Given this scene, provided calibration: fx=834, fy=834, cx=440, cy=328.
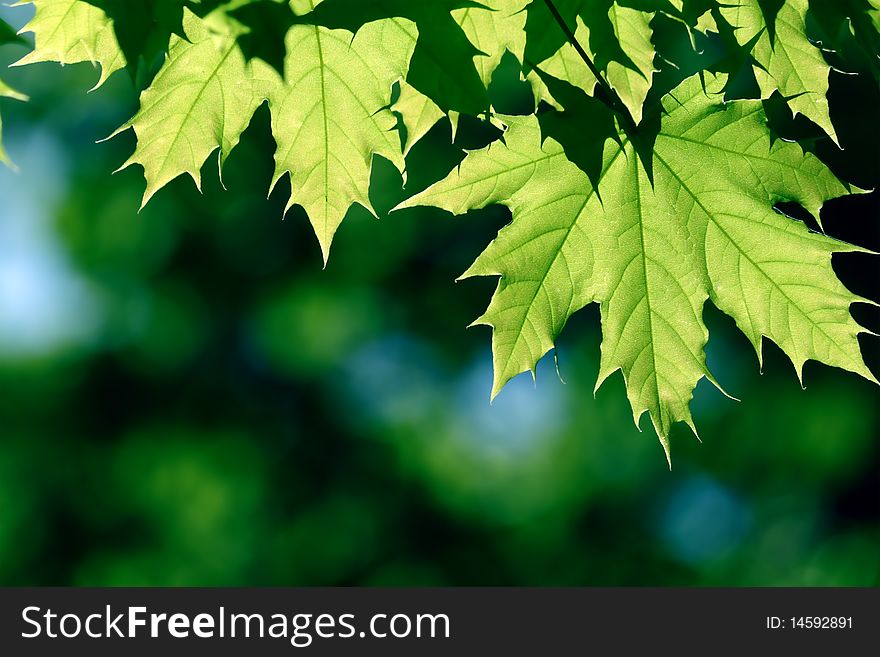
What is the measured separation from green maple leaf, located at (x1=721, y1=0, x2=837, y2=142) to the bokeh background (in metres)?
7.93

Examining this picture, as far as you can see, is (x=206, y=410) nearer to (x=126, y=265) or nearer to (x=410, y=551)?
(x=126, y=265)

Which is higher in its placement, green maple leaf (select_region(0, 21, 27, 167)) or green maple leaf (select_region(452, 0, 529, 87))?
green maple leaf (select_region(452, 0, 529, 87))

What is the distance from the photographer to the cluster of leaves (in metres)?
1.26

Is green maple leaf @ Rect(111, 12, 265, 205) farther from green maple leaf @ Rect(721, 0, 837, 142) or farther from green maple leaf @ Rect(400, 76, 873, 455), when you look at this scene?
green maple leaf @ Rect(721, 0, 837, 142)

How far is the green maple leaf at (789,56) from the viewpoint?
139 centimetres

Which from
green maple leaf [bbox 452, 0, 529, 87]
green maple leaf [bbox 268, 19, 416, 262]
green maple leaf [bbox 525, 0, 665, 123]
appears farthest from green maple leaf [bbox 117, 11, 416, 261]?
green maple leaf [bbox 525, 0, 665, 123]

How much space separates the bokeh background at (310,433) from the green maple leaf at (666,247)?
784cm

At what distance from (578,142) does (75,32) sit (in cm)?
79

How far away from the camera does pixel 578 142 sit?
1.31 m

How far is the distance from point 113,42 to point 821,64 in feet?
3.75

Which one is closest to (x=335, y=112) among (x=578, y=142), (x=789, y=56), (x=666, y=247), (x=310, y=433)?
(x=578, y=142)

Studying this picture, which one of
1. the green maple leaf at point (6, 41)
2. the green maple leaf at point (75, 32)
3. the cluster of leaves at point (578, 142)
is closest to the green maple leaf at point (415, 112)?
the cluster of leaves at point (578, 142)

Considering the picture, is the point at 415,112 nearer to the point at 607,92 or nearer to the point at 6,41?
the point at 607,92

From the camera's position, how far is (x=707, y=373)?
1454 mm
